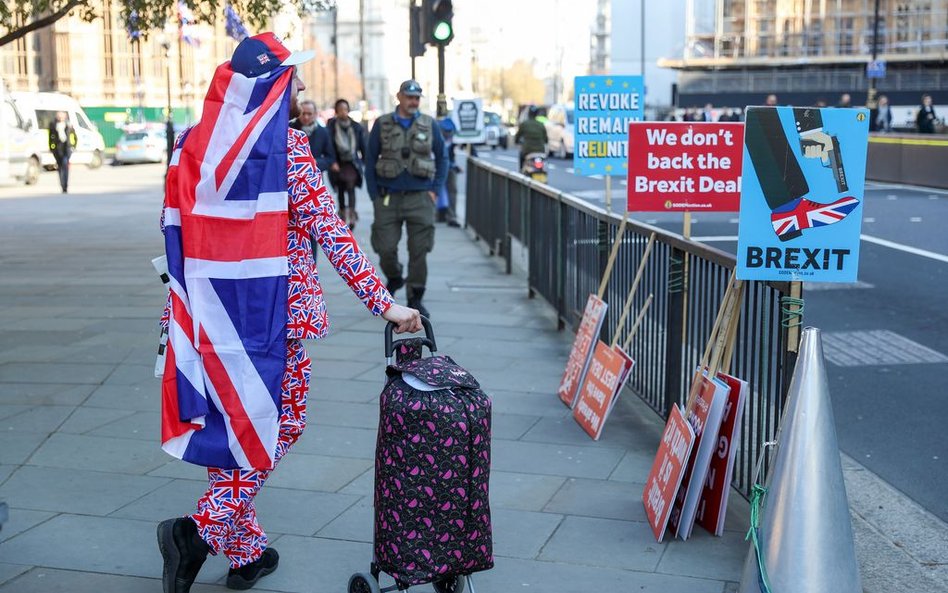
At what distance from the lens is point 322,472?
226 inches

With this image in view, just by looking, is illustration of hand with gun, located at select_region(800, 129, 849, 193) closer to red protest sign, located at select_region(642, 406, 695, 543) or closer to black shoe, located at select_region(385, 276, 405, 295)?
red protest sign, located at select_region(642, 406, 695, 543)

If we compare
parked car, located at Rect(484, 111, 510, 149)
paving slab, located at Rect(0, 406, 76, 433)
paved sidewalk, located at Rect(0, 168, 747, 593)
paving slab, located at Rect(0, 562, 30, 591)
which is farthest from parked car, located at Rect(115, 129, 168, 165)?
paving slab, located at Rect(0, 562, 30, 591)

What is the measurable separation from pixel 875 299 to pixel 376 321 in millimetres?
4592

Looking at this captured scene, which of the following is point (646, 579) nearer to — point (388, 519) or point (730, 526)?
point (730, 526)

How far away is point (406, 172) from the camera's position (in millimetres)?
9594

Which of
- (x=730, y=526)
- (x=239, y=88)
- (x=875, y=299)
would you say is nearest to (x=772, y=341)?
(x=730, y=526)

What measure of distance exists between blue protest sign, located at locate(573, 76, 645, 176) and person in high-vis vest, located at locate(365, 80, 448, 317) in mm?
1163

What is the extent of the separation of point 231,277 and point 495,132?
163 ft

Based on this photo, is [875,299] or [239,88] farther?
[875,299]

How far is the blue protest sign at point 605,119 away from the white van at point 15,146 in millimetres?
22731

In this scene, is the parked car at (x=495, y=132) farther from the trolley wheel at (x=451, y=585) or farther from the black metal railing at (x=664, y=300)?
the trolley wheel at (x=451, y=585)

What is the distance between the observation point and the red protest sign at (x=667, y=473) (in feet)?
15.8

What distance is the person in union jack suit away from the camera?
153 inches

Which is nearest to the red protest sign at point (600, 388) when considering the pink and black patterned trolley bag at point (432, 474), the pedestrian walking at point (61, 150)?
the pink and black patterned trolley bag at point (432, 474)
